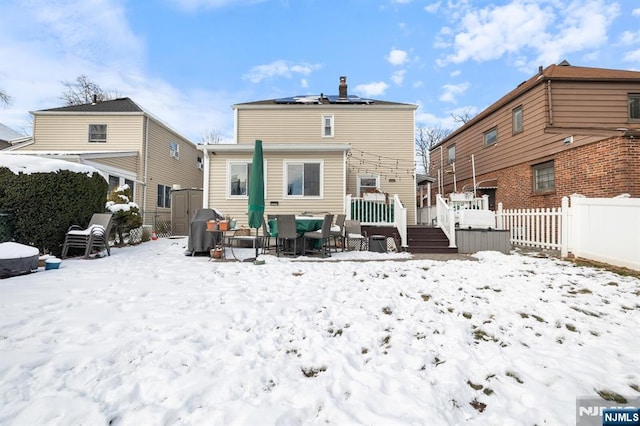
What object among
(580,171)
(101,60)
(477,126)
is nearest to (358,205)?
(580,171)

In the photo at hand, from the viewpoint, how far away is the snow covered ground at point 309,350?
1787mm

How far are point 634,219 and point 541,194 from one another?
6.55 metres

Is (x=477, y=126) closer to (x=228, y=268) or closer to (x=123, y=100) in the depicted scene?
(x=228, y=268)

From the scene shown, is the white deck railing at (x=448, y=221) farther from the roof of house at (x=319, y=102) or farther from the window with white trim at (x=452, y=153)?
the window with white trim at (x=452, y=153)

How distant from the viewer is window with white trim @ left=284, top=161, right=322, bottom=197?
414 inches

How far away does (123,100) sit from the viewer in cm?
1647

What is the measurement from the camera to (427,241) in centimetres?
920

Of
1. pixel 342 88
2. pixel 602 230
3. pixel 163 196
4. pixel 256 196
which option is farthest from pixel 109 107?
pixel 602 230

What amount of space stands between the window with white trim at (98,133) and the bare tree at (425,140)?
29177mm

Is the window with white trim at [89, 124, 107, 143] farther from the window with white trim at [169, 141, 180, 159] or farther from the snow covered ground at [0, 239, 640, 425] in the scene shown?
the snow covered ground at [0, 239, 640, 425]

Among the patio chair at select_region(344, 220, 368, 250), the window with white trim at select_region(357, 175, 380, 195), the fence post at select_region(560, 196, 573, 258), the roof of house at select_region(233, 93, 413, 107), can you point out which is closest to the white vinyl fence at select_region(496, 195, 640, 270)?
the fence post at select_region(560, 196, 573, 258)

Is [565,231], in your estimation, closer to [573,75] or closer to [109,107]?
[573,75]

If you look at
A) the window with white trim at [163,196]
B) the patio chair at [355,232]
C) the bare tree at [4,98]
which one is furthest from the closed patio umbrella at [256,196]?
the bare tree at [4,98]

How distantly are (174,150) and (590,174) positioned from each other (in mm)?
20454
